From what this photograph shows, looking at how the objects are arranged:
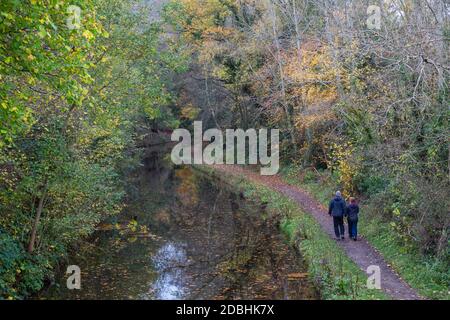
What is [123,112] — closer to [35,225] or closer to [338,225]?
[35,225]

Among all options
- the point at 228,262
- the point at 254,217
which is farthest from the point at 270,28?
the point at 228,262

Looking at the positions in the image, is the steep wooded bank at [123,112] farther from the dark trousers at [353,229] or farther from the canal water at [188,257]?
the canal water at [188,257]

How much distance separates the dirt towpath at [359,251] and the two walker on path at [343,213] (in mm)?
309

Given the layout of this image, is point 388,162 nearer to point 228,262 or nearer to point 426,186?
point 426,186

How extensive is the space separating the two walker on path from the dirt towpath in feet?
1.02

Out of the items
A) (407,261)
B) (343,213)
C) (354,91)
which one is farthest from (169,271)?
(354,91)

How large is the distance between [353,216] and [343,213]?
14.6 inches

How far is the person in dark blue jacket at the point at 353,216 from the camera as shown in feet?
54.7

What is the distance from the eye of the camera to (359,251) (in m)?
15.9

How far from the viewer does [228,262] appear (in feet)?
54.4

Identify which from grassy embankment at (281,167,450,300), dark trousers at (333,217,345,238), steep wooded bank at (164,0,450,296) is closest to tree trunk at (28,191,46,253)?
dark trousers at (333,217,345,238)

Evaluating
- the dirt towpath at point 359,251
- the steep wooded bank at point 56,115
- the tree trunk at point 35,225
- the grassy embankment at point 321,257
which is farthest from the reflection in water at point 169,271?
the dirt towpath at point 359,251
